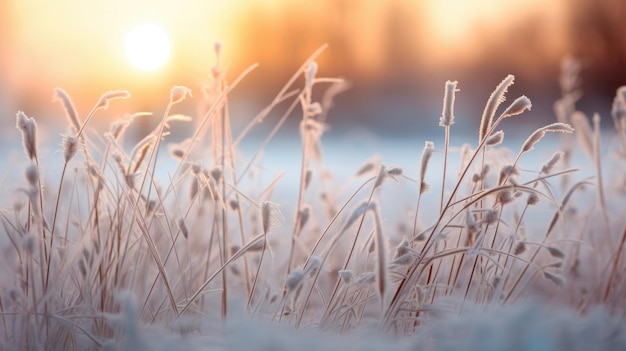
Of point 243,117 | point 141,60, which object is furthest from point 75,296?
point 243,117

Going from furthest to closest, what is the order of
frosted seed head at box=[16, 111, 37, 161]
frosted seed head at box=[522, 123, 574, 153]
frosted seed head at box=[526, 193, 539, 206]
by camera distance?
frosted seed head at box=[526, 193, 539, 206], frosted seed head at box=[522, 123, 574, 153], frosted seed head at box=[16, 111, 37, 161]

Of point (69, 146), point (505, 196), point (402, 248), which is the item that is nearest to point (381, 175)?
point (402, 248)

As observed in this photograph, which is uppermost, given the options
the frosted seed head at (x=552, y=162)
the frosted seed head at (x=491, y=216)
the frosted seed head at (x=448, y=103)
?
the frosted seed head at (x=448, y=103)

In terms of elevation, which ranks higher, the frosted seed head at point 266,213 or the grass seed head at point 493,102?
the grass seed head at point 493,102

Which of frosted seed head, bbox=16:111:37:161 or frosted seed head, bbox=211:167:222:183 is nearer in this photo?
frosted seed head, bbox=16:111:37:161

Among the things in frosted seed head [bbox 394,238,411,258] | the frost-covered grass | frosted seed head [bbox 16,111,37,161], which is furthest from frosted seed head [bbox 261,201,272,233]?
frosted seed head [bbox 16,111,37,161]

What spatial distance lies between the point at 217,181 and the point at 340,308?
0.32 meters

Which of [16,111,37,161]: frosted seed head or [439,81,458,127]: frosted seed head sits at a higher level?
[439,81,458,127]: frosted seed head

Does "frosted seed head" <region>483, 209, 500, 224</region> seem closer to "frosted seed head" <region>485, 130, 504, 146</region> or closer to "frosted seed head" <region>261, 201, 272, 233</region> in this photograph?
"frosted seed head" <region>485, 130, 504, 146</region>

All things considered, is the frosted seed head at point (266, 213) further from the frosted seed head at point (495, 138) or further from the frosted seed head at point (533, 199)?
the frosted seed head at point (533, 199)

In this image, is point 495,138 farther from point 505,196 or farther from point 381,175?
point 381,175

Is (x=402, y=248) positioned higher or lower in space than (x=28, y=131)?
lower

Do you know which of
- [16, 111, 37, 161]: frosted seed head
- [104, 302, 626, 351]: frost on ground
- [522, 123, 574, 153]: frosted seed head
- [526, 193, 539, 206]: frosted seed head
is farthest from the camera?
[526, 193, 539, 206]: frosted seed head

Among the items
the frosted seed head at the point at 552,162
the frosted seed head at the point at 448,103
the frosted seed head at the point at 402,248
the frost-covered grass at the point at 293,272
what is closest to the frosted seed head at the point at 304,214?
the frost-covered grass at the point at 293,272
